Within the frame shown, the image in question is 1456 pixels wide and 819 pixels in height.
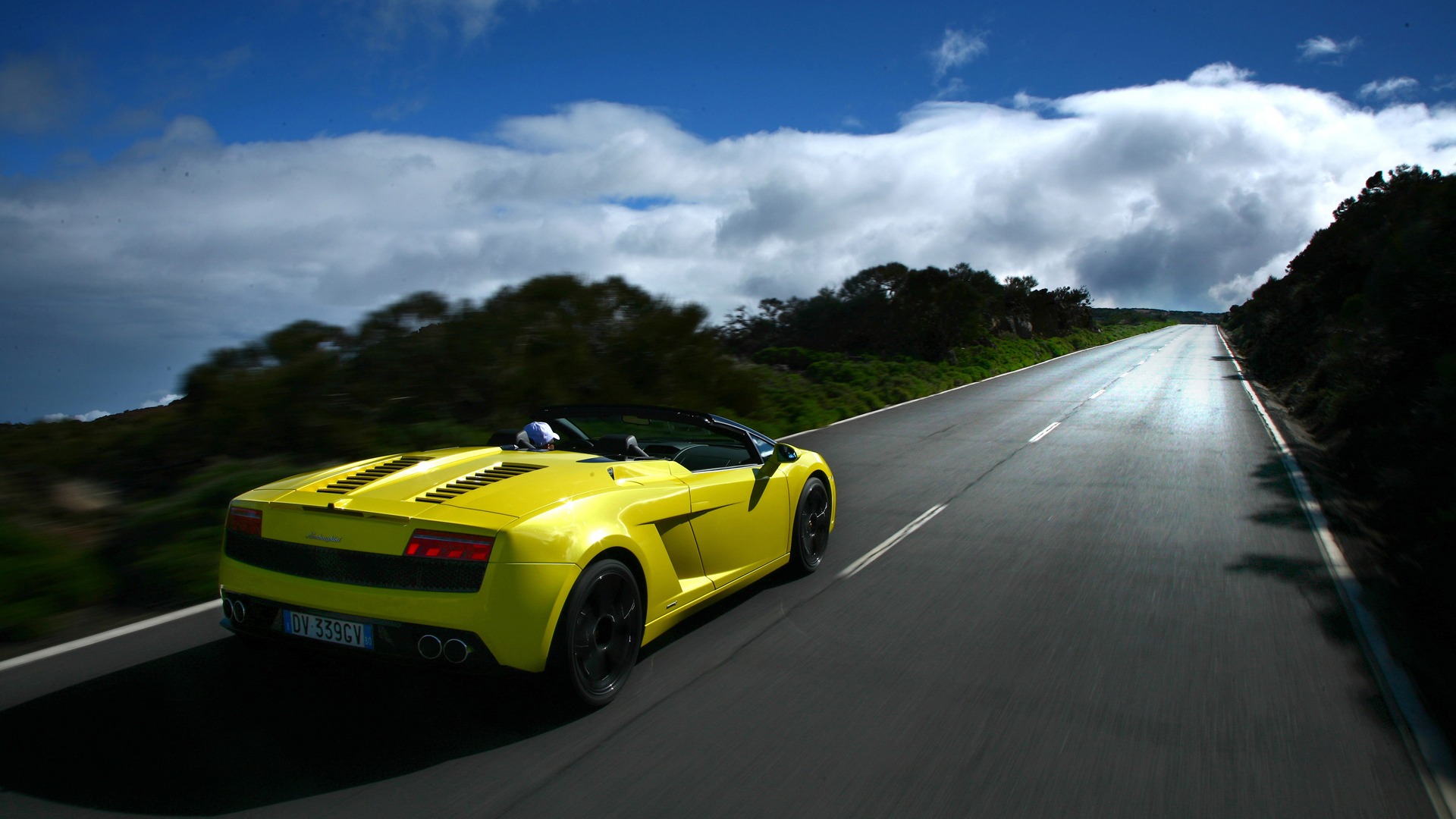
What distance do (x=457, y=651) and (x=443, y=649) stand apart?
2.2 inches

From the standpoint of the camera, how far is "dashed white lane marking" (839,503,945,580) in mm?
6129

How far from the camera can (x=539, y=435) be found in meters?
4.79

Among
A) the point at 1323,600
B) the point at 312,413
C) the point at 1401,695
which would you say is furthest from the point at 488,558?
the point at 312,413

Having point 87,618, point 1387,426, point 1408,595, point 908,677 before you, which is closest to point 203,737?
point 87,618

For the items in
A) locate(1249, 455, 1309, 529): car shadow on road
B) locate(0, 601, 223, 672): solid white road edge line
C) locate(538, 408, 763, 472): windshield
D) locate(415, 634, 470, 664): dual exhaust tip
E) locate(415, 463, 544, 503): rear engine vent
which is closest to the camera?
locate(415, 634, 470, 664): dual exhaust tip

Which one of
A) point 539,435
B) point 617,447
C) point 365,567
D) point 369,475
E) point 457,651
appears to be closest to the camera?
point 457,651

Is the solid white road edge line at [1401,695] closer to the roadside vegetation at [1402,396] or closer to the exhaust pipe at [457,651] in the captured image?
the roadside vegetation at [1402,396]

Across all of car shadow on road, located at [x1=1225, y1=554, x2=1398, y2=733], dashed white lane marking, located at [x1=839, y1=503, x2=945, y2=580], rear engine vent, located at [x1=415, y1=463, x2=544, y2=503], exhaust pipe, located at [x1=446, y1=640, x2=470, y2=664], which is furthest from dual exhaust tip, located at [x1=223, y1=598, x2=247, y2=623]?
car shadow on road, located at [x1=1225, y1=554, x2=1398, y2=733]

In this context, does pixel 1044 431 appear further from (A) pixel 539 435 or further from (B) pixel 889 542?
(A) pixel 539 435

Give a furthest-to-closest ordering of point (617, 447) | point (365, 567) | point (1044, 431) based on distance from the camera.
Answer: point (1044, 431) < point (617, 447) < point (365, 567)

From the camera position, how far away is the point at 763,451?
18.1 feet

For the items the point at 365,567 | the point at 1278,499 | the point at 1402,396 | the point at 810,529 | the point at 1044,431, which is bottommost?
the point at 1278,499

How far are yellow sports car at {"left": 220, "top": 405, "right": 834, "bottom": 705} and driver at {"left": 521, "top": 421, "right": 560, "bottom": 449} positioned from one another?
246mm

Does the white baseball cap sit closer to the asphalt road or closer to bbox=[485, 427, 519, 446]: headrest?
bbox=[485, 427, 519, 446]: headrest
